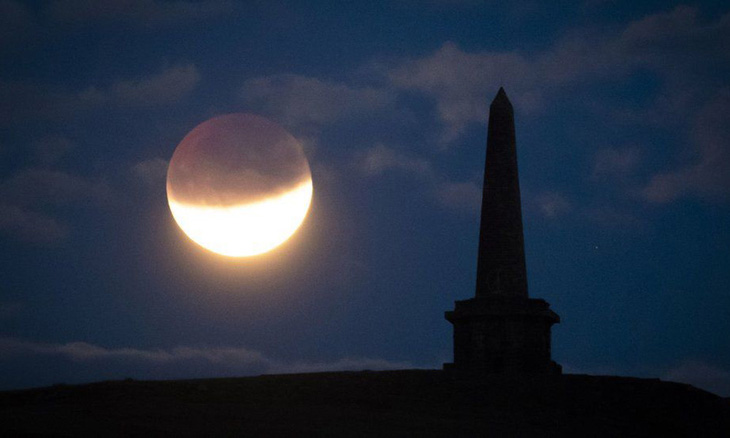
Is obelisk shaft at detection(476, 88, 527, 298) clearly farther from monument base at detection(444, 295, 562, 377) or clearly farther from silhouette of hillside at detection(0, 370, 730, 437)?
silhouette of hillside at detection(0, 370, 730, 437)

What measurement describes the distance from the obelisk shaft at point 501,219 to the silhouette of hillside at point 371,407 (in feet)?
15.7

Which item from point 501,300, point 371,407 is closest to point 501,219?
point 501,300

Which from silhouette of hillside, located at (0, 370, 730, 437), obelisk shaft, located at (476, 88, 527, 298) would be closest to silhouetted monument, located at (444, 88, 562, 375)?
obelisk shaft, located at (476, 88, 527, 298)

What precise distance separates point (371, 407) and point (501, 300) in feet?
24.9

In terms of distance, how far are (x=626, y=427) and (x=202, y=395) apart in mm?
9110

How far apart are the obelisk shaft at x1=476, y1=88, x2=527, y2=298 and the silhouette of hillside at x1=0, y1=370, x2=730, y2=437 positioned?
15.7 ft

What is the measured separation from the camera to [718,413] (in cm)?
1722

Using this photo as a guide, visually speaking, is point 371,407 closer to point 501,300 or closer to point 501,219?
point 501,300

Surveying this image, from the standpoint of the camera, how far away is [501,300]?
23.0 meters

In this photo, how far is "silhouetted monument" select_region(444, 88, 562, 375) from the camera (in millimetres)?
22734

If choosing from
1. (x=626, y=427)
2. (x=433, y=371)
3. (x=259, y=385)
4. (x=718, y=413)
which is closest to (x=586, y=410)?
(x=626, y=427)

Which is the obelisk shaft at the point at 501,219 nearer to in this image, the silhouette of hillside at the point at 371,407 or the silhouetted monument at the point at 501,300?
the silhouetted monument at the point at 501,300

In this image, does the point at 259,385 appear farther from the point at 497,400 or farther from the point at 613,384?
the point at 613,384

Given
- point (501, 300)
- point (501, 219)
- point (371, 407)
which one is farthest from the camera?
point (501, 219)
